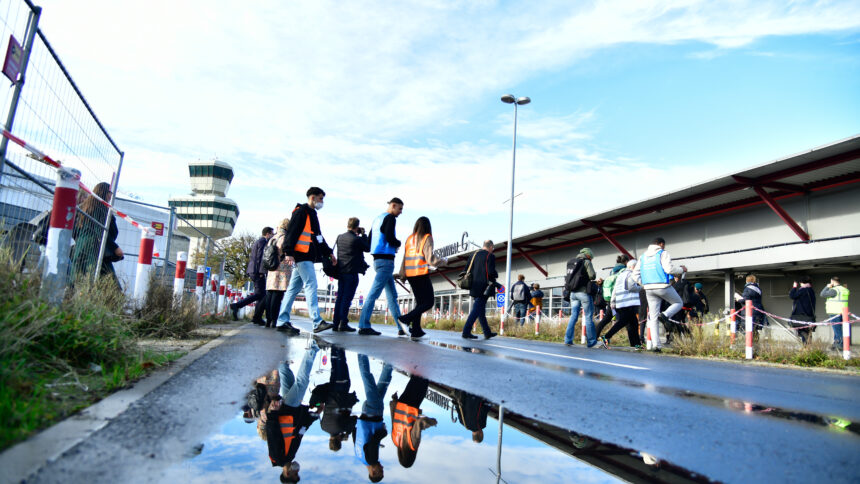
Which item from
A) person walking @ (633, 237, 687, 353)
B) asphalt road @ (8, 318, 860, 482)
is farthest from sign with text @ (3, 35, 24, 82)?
person walking @ (633, 237, 687, 353)

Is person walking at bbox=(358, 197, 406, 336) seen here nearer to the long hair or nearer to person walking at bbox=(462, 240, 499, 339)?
the long hair

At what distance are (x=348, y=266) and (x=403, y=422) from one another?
24.2 feet

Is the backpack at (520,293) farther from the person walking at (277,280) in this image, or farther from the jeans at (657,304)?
the person walking at (277,280)

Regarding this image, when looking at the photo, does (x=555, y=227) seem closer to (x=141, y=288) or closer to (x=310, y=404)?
(x=141, y=288)

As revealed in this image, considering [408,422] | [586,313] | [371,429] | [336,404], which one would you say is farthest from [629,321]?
[371,429]

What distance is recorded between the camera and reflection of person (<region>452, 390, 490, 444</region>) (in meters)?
2.67

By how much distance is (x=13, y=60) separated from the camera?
4.05 metres

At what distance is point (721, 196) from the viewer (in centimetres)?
1930

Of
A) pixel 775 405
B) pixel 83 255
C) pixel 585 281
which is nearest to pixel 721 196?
pixel 585 281

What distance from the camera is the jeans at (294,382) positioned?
A: 3.17 m

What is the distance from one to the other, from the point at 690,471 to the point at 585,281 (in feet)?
A: 30.7

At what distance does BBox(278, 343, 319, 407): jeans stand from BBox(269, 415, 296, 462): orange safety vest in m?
0.32

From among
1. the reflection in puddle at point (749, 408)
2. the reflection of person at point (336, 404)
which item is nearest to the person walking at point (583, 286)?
the reflection in puddle at point (749, 408)

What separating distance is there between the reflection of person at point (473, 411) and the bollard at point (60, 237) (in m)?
2.68
